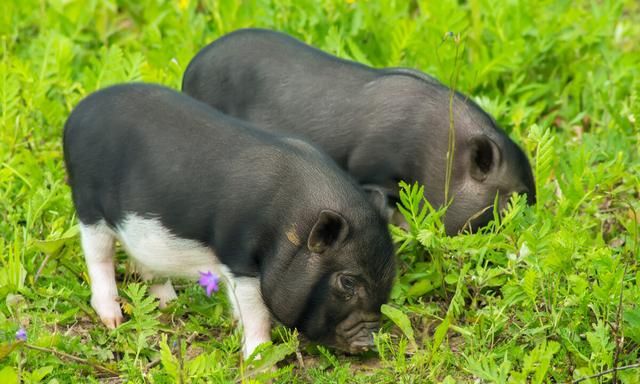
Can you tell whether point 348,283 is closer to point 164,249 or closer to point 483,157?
point 164,249

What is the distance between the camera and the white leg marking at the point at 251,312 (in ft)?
17.0

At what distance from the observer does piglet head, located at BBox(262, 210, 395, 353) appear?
4.98m

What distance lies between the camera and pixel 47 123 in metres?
7.29

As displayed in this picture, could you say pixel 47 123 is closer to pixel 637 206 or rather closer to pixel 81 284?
pixel 81 284

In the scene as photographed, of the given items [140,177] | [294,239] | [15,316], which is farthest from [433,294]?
[15,316]

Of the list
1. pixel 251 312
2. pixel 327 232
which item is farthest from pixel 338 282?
pixel 251 312

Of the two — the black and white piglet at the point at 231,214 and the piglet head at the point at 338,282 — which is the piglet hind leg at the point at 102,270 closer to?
the black and white piglet at the point at 231,214

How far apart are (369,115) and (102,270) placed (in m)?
1.72

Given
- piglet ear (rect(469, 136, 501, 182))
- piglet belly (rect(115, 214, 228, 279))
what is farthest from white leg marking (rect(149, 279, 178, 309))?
piglet ear (rect(469, 136, 501, 182))

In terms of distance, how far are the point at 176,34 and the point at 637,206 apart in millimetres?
3767

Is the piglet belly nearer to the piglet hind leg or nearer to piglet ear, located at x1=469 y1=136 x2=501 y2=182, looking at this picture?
the piglet hind leg

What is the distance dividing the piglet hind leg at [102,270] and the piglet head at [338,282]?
96 centimetres

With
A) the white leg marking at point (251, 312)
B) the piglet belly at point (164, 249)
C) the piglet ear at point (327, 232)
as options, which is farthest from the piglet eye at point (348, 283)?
the piglet belly at point (164, 249)

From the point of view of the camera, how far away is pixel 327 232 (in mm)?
4934
